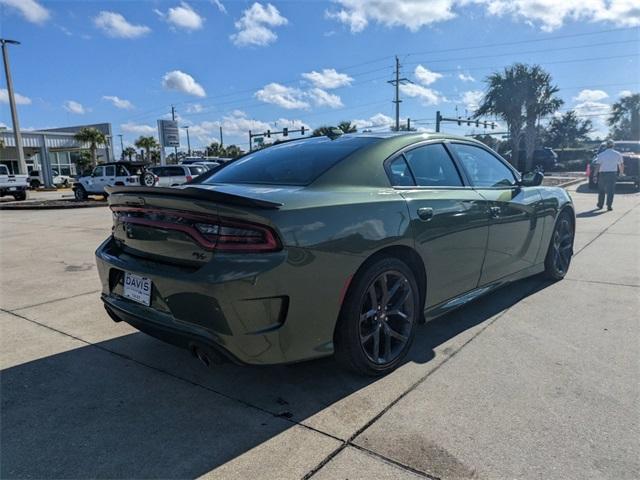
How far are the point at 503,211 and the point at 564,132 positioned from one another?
275ft

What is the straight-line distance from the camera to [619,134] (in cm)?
8212

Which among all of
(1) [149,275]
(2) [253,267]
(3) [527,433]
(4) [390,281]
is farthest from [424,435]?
(1) [149,275]

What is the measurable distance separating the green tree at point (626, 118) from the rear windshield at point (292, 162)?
86.5 metres

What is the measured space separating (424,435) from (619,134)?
315 ft

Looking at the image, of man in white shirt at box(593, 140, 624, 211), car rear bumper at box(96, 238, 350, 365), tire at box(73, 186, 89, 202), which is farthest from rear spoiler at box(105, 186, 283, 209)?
tire at box(73, 186, 89, 202)

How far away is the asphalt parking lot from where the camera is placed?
222cm

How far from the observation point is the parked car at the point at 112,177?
20609 mm

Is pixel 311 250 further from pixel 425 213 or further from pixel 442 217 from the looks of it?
pixel 442 217

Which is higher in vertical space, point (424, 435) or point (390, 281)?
point (390, 281)

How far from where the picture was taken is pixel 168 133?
103ft

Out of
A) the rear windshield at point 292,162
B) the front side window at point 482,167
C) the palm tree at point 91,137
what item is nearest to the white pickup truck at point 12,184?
the rear windshield at point 292,162

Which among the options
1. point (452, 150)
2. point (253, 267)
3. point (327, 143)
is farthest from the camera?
point (452, 150)

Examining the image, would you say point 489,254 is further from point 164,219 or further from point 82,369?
point 82,369

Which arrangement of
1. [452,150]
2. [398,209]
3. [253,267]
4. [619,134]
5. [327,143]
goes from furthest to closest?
[619,134], [452,150], [327,143], [398,209], [253,267]
